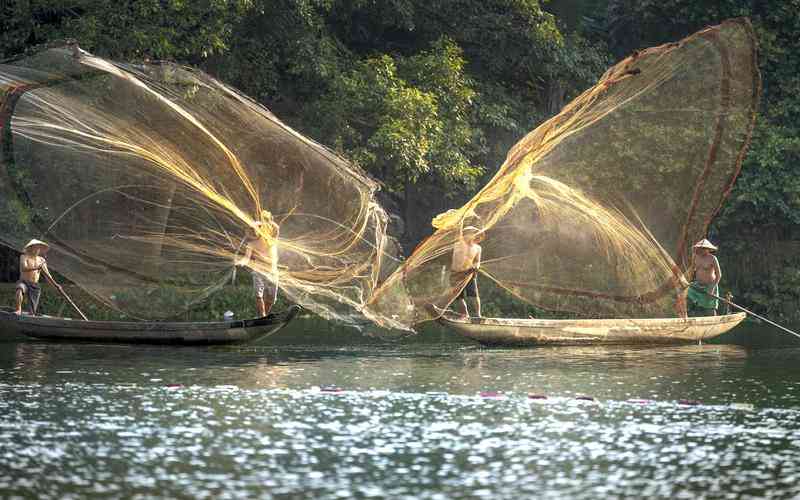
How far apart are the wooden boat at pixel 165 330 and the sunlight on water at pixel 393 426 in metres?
0.91

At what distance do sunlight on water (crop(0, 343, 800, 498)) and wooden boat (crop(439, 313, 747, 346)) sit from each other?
1215 mm

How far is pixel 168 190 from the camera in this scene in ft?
65.3

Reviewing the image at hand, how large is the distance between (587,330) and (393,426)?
9.53 metres

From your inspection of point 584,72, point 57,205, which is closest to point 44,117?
point 57,205

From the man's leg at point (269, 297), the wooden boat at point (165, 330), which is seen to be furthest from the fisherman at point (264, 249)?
the man's leg at point (269, 297)

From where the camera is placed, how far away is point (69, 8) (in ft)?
87.7

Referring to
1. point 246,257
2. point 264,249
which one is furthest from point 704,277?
point 246,257

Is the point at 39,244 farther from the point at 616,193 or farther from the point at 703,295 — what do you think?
the point at 703,295

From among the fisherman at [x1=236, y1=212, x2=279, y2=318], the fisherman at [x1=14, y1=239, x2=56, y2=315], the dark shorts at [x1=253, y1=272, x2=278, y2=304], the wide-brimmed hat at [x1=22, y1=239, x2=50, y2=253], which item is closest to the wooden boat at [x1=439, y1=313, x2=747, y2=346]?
the fisherman at [x1=236, y1=212, x2=279, y2=318]

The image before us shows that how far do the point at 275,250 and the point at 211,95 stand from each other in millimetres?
2406

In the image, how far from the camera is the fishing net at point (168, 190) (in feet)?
63.9

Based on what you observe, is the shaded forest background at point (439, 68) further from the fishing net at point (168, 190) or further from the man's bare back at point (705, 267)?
the man's bare back at point (705, 267)

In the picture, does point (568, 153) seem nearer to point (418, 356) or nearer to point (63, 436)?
point (418, 356)

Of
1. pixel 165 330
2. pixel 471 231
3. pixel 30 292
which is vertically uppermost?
pixel 471 231
